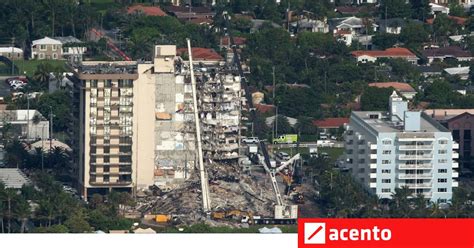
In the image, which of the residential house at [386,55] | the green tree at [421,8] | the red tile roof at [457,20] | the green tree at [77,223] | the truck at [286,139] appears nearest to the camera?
the green tree at [77,223]

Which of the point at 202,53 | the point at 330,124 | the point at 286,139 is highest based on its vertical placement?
the point at 202,53

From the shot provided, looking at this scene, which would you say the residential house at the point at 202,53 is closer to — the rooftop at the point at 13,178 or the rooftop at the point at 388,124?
the rooftop at the point at 388,124

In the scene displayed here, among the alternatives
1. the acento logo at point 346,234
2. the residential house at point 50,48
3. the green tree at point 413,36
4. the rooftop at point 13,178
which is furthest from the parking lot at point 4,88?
the acento logo at point 346,234

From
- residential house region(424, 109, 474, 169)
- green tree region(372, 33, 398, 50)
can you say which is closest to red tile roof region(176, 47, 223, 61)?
green tree region(372, 33, 398, 50)

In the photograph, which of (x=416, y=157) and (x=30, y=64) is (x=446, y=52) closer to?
(x=30, y=64)

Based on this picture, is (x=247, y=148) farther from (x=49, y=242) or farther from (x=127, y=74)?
(x=49, y=242)

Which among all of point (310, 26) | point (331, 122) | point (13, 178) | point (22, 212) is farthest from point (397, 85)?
point (22, 212)
